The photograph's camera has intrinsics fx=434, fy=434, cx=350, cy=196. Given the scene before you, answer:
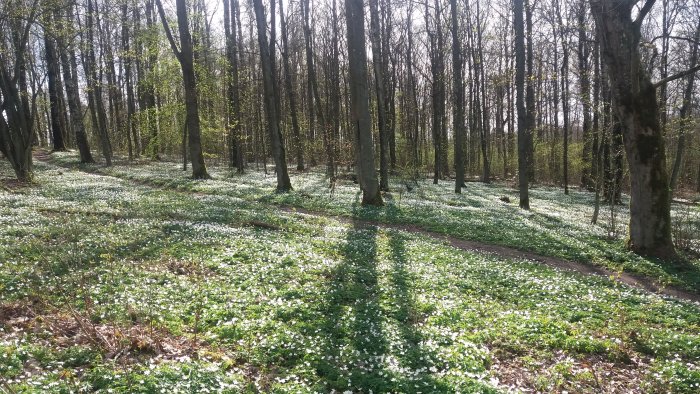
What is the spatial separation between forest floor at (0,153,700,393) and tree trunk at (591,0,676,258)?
1.43 metres

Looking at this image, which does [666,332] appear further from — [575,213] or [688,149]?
[688,149]

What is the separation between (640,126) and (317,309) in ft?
46.4

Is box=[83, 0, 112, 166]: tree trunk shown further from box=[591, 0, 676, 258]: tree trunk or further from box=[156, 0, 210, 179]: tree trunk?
box=[591, 0, 676, 258]: tree trunk

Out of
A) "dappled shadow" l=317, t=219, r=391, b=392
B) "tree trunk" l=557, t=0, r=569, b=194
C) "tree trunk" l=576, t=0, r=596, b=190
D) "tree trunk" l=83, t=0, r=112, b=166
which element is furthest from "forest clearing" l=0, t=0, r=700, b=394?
"tree trunk" l=557, t=0, r=569, b=194

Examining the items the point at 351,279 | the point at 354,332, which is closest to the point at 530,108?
the point at 351,279

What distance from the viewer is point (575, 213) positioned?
95.3 feet

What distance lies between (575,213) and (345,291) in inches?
934

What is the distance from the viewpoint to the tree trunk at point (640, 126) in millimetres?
15953

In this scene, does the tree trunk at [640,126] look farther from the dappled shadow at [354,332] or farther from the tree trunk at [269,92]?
the tree trunk at [269,92]

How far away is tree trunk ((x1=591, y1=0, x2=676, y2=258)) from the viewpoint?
52.3ft

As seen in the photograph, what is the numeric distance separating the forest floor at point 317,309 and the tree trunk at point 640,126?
143 cm

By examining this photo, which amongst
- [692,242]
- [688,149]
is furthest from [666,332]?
[688,149]

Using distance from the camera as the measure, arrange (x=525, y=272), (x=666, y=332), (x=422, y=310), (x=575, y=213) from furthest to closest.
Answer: (x=575, y=213)
(x=525, y=272)
(x=422, y=310)
(x=666, y=332)

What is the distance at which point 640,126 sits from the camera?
16.1m
